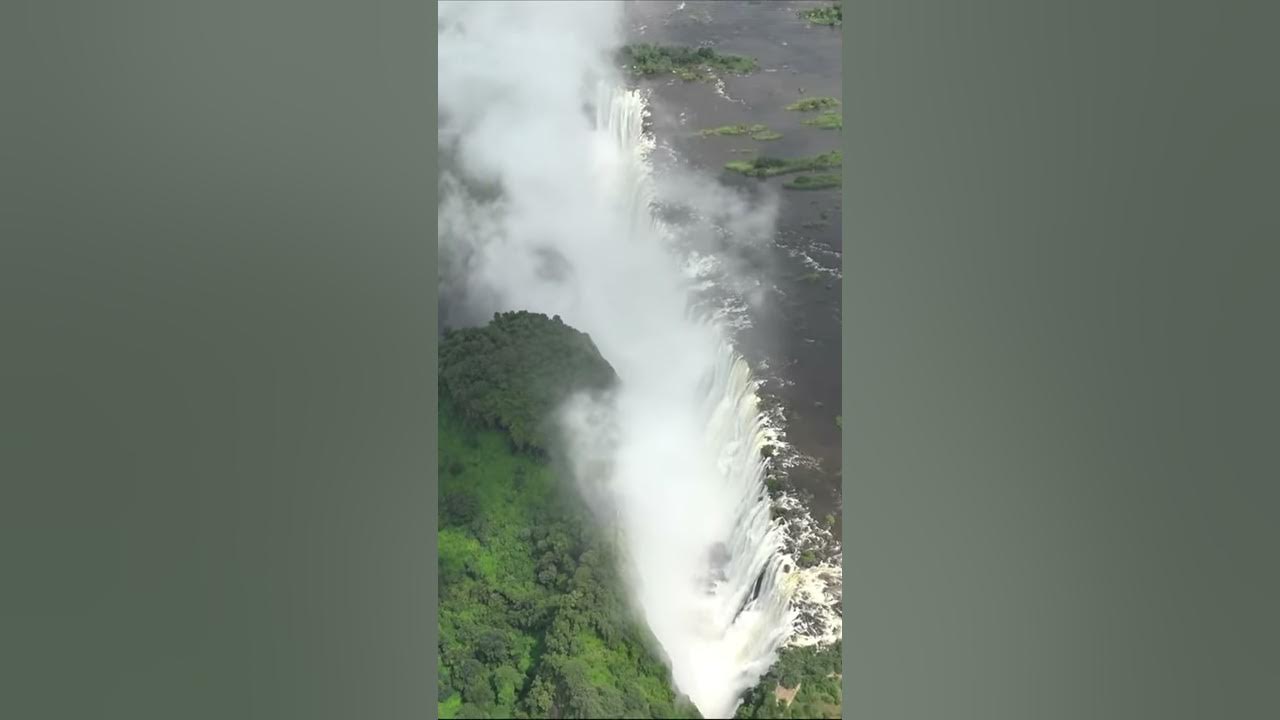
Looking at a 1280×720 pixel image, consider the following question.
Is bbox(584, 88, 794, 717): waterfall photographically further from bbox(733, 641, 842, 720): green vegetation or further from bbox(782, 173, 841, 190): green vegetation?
bbox(782, 173, 841, 190): green vegetation

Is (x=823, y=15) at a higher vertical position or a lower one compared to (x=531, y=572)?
higher

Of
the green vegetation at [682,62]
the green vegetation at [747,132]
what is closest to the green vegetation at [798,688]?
the green vegetation at [747,132]

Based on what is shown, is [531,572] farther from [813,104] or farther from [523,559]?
[813,104]

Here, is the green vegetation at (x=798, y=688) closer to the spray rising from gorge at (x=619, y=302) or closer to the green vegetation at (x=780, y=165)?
the spray rising from gorge at (x=619, y=302)
